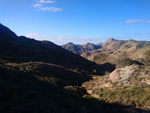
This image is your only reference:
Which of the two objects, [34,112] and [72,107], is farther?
[72,107]

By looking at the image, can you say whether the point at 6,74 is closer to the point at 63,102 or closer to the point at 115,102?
the point at 63,102

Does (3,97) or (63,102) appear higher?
(3,97)

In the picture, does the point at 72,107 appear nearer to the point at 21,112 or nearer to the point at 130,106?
the point at 21,112

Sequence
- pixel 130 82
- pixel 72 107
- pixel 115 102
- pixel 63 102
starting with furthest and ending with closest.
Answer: pixel 130 82, pixel 115 102, pixel 63 102, pixel 72 107

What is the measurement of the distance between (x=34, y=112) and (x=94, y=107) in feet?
17.2

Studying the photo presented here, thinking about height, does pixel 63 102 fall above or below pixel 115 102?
above

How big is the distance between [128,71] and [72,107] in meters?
16.0

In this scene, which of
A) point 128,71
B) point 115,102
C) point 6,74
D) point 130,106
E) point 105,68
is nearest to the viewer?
point 130,106

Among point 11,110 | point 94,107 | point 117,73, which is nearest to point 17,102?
point 11,110

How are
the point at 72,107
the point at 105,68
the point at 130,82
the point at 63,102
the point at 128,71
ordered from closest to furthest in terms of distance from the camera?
1. the point at 72,107
2. the point at 63,102
3. the point at 130,82
4. the point at 128,71
5. the point at 105,68

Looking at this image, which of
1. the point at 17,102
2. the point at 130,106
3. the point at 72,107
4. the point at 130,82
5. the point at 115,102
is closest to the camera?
the point at 17,102

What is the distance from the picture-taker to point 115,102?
11297 millimetres

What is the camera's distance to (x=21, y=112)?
6504 mm

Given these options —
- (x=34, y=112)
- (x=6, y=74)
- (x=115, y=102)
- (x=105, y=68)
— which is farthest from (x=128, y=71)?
(x=105, y=68)
